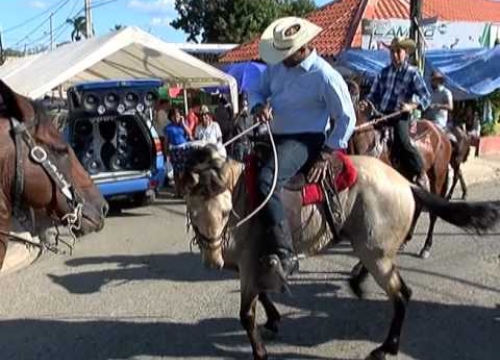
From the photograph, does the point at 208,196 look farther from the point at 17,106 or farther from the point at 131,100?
the point at 131,100

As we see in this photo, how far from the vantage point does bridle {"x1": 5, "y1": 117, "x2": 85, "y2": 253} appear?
10.2 feet

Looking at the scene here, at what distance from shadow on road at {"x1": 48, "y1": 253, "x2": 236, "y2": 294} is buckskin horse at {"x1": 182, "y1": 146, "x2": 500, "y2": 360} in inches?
79.4

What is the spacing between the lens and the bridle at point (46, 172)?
3102mm

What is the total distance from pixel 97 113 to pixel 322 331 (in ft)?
24.7

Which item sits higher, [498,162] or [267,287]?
[267,287]

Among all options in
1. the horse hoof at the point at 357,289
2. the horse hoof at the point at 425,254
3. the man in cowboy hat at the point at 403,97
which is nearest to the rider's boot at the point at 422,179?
the man in cowboy hat at the point at 403,97

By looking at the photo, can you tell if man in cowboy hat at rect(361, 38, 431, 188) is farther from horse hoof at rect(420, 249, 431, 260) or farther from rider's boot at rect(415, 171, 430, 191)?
horse hoof at rect(420, 249, 431, 260)

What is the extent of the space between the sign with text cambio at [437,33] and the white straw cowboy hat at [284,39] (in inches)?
558

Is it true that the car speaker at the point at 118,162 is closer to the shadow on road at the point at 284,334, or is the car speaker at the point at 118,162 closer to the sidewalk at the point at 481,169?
the shadow on road at the point at 284,334

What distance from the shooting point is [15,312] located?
259 inches

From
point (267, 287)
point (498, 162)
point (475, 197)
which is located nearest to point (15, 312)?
point (267, 287)

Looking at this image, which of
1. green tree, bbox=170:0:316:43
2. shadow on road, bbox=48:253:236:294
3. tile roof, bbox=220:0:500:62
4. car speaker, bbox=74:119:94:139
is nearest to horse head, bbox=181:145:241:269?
shadow on road, bbox=48:253:236:294

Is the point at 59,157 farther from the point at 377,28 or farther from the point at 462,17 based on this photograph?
the point at 462,17

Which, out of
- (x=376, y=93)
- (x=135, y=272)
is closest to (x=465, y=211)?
(x=376, y=93)
